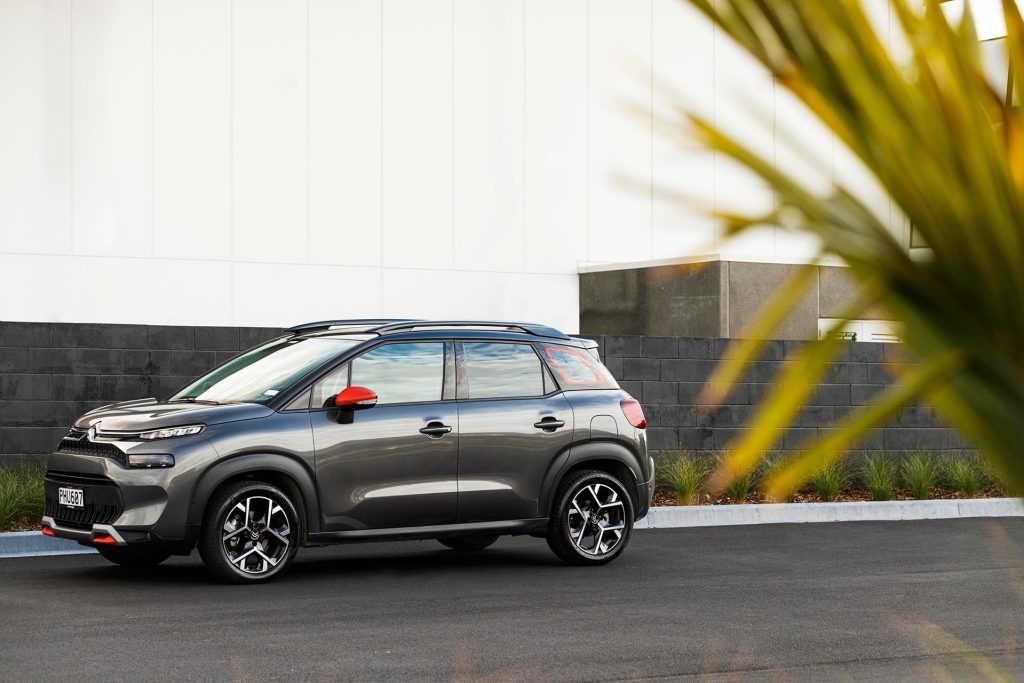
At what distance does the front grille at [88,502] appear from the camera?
10.3 meters

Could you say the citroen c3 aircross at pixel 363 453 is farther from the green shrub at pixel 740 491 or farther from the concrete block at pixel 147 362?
the green shrub at pixel 740 491

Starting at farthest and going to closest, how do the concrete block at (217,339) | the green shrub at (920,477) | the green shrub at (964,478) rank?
the green shrub at (964,478) → the green shrub at (920,477) → the concrete block at (217,339)

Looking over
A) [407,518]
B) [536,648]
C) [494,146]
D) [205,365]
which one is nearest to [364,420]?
[407,518]

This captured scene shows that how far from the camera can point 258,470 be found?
10.5 metres

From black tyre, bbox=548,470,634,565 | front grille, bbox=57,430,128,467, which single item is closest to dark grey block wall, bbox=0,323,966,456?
black tyre, bbox=548,470,634,565

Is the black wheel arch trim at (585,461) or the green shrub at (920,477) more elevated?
the black wheel arch trim at (585,461)

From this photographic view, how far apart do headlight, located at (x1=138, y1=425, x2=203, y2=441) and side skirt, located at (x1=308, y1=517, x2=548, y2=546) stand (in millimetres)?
1145

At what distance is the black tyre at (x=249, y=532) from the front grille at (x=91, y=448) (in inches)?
28.4

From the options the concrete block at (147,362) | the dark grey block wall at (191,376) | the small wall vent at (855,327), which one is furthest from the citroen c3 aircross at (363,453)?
the small wall vent at (855,327)

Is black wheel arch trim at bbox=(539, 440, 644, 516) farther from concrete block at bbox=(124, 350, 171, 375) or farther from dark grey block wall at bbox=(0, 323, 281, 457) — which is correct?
concrete block at bbox=(124, 350, 171, 375)

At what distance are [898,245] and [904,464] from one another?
18.3 meters

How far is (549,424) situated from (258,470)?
8.02ft

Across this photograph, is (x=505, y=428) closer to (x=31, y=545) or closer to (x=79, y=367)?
→ (x=31, y=545)

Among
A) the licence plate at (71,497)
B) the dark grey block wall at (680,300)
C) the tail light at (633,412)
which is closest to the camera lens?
the licence plate at (71,497)
